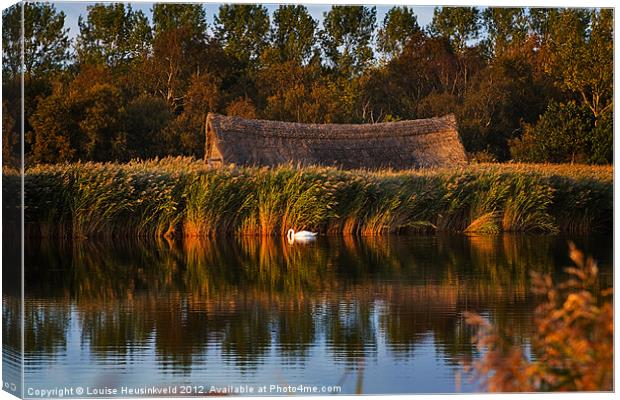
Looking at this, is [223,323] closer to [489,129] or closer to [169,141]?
[169,141]

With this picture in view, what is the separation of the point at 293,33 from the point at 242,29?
1.17 feet

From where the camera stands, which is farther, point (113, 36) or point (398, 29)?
point (398, 29)

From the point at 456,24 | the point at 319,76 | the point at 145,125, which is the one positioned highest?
the point at 456,24

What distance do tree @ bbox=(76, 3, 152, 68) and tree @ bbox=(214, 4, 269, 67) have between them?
518 mm

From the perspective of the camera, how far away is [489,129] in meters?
10.3

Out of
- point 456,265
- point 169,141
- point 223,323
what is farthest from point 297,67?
point 223,323

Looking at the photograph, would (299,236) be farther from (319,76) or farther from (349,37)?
(349,37)

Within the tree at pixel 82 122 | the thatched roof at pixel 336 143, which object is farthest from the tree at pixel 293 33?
the tree at pixel 82 122

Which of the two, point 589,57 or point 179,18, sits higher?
point 179,18

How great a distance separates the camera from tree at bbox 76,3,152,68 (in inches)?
327

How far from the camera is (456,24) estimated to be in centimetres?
931

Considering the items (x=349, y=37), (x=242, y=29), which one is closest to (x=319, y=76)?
(x=349, y=37)

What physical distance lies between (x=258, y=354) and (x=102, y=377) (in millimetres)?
892

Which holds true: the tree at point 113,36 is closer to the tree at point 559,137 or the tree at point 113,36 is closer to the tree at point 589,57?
the tree at point 589,57
